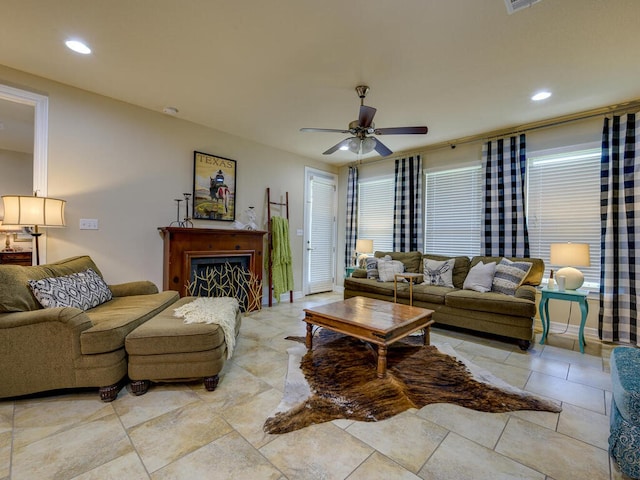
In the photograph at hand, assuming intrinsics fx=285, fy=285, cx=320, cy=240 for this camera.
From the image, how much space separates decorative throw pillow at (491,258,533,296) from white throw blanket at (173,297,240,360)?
307 centimetres

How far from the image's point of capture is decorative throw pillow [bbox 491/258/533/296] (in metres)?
3.37

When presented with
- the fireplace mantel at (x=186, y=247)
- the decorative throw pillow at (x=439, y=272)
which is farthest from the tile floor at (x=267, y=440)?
the decorative throw pillow at (x=439, y=272)

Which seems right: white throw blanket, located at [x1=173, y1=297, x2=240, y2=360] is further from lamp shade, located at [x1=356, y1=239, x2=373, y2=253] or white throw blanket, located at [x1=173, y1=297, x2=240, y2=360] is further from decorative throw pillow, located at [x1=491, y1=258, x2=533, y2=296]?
decorative throw pillow, located at [x1=491, y1=258, x2=533, y2=296]

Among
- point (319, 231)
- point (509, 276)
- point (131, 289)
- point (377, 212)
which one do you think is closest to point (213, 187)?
point (131, 289)

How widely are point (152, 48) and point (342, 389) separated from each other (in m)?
3.15

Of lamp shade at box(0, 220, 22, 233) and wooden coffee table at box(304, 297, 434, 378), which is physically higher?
lamp shade at box(0, 220, 22, 233)

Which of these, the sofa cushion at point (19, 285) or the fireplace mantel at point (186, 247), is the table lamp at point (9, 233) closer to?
the fireplace mantel at point (186, 247)

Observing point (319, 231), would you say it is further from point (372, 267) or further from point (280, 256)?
point (372, 267)

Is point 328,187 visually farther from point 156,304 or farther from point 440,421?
point 440,421

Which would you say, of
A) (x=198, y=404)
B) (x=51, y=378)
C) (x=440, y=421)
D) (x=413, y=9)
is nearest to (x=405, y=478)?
(x=440, y=421)

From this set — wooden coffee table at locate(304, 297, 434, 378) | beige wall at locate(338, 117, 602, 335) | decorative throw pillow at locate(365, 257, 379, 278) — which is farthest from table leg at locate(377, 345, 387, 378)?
beige wall at locate(338, 117, 602, 335)

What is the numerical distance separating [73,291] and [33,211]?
829 mm

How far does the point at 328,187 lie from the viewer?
5.90 m

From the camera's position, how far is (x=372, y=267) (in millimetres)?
4637
